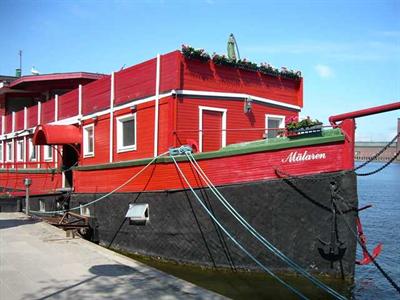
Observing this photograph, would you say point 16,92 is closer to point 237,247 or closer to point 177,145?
point 177,145

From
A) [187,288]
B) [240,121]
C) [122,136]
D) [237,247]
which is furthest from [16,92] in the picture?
[187,288]

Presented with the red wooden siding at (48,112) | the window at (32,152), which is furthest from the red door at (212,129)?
the window at (32,152)

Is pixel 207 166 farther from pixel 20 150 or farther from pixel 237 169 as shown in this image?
pixel 20 150

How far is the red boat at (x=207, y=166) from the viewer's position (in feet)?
27.5

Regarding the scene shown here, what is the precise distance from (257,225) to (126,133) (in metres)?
5.01

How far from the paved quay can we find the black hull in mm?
1504

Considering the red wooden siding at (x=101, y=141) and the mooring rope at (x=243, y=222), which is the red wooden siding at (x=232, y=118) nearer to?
the mooring rope at (x=243, y=222)

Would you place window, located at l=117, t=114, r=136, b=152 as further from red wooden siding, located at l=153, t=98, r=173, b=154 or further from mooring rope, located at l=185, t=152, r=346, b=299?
mooring rope, located at l=185, t=152, r=346, b=299

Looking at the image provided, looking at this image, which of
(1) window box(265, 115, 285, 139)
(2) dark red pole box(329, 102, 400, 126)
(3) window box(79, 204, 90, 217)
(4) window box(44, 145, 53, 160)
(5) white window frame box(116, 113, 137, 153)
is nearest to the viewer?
(2) dark red pole box(329, 102, 400, 126)

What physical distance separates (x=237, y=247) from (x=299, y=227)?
1.34 meters

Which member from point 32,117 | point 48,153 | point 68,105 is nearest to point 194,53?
point 68,105

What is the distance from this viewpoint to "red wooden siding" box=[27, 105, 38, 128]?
18.6 metres

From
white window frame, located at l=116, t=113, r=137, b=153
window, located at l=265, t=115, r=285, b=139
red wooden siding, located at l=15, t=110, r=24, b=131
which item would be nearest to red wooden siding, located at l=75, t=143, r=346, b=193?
white window frame, located at l=116, t=113, r=137, b=153

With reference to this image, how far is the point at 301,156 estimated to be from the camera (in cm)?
852
